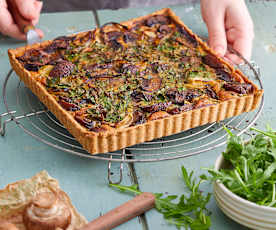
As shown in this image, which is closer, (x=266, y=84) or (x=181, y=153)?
(x=181, y=153)

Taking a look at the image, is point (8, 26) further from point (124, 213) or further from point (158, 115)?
point (124, 213)

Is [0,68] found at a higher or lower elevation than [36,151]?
higher

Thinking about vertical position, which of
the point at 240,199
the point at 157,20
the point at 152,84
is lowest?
the point at 240,199

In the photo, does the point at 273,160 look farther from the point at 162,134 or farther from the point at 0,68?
the point at 0,68

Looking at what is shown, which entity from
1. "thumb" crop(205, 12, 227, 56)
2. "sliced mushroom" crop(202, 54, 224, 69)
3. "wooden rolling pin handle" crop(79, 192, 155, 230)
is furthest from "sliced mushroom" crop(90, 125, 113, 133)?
"thumb" crop(205, 12, 227, 56)

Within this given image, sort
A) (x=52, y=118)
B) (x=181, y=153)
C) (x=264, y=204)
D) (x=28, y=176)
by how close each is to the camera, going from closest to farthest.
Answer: (x=264, y=204) → (x=28, y=176) → (x=181, y=153) → (x=52, y=118)

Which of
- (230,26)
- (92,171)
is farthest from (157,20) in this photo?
(92,171)

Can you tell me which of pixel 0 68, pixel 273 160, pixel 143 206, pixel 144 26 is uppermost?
pixel 144 26

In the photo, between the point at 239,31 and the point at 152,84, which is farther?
the point at 239,31

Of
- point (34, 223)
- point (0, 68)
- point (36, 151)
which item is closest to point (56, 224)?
point (34, 223)
